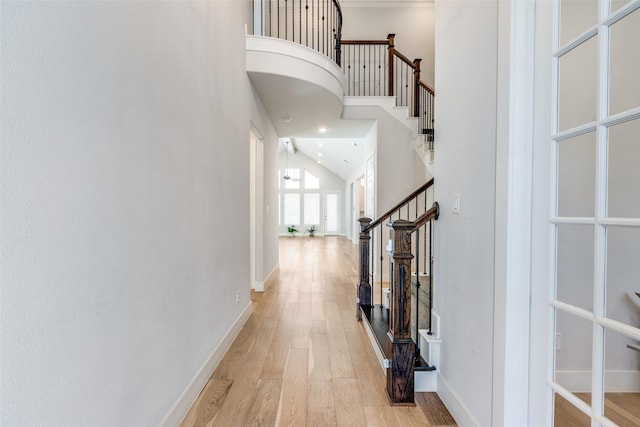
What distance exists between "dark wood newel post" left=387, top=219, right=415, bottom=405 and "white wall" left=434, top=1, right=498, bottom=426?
23 centimetres

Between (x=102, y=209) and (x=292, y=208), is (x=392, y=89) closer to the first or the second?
(x=102, y=209)

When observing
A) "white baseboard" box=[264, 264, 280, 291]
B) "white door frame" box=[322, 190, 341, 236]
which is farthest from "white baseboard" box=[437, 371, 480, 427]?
"white door frame" box=[322, 190, 341, 236]

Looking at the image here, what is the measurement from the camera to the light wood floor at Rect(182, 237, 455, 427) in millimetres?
1655

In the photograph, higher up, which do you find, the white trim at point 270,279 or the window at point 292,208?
the window at point 292,208

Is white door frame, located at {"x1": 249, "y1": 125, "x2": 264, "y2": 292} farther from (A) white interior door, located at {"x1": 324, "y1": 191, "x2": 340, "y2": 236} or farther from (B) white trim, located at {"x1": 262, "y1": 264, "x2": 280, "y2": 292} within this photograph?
(A) white interior door, located at {"x1": 324, "y1": 191, "x2": 340, "y2": 236}

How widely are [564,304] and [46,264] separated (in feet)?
5.58

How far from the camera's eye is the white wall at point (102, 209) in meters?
0.78

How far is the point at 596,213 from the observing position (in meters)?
0.93

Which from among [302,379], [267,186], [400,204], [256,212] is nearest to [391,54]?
[267,186]

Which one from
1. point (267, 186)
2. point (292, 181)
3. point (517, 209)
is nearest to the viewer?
point (517, 209)

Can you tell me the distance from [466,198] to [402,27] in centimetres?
575

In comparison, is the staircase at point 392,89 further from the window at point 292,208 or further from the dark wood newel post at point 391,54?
the window at point 292,208

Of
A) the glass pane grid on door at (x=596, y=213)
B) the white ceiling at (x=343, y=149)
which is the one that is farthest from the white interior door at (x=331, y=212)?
the glass pane grid on door at (x=596, y=213)

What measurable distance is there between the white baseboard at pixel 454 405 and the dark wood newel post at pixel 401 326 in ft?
0.67
